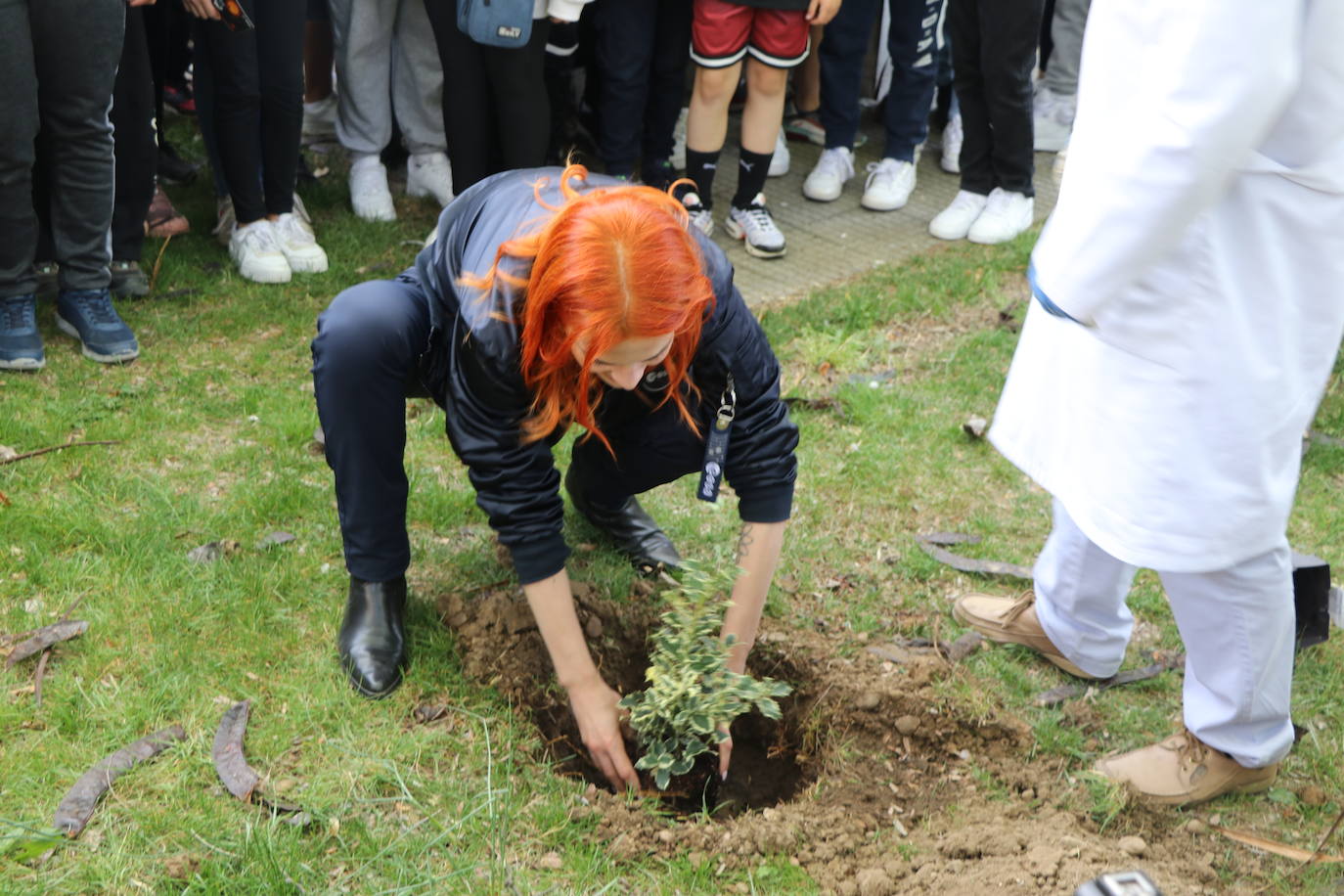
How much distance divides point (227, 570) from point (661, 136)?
10.9 ft

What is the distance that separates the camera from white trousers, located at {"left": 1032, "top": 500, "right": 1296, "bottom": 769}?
2.41 m

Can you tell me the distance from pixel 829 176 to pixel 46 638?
450 centimetres

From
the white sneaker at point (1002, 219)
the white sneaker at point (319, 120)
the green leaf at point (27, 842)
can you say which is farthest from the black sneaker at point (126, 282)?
the white sneaker at point (1002, 219)

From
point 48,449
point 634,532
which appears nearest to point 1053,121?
point 634,532

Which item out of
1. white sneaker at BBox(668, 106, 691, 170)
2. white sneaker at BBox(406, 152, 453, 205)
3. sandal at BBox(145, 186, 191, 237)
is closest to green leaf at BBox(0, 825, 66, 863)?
sandal at BBox(145, 186, 191, 237)

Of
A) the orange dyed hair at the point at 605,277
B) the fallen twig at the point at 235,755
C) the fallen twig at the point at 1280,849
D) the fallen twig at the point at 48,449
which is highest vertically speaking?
the orange dyed hair at the point at 605,277

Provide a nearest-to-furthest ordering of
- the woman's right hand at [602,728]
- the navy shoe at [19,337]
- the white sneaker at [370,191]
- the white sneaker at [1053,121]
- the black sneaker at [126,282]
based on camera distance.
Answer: the woman's right hand at [602,728] → the navy shoe at [19,337] → the black sneaker at [126,282] → the white sneaker at [370,191] → the white sneaker at [1053,121]

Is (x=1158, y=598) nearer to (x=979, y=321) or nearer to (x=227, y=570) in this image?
(x=979, y=321)

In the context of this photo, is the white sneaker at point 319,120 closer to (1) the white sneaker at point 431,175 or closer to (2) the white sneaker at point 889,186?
(1) the white sneaker at point 431,175

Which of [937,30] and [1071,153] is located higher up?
[1071,153]

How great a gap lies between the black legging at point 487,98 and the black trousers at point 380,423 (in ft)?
6.97

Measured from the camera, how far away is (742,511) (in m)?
2.72

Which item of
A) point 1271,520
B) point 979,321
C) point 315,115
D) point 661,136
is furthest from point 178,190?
point 1271,520

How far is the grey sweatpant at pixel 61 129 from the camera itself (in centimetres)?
361
